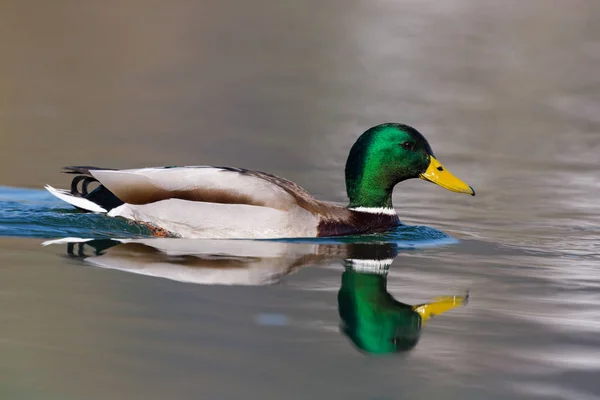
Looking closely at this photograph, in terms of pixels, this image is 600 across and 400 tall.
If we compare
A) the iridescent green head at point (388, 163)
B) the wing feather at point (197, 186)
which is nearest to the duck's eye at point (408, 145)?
the iridescent green head at point (388, 163)

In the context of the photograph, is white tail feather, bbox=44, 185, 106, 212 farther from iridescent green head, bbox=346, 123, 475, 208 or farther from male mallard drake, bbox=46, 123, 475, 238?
iridescent green head, bbox=346, 123, 475, 208

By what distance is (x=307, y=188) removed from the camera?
12.1m

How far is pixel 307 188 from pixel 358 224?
7.84 ft

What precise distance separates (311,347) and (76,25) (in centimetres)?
1805

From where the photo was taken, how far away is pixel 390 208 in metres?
9.98

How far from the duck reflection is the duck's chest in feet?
0.80

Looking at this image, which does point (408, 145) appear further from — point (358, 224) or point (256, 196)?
point (256, 196)

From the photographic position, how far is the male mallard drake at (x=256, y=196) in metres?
9.22

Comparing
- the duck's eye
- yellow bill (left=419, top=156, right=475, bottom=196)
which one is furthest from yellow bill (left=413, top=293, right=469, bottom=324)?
the duck's eye

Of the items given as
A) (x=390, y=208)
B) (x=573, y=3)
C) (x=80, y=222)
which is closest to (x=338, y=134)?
(x=390, y=208)

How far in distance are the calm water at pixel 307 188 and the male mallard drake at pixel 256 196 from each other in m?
0.24

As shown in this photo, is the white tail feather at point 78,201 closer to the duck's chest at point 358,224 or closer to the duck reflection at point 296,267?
the duck reflection at point 296,267

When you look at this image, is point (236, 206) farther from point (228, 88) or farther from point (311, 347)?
point (228, 88)

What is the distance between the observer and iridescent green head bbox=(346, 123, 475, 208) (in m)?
9.74
